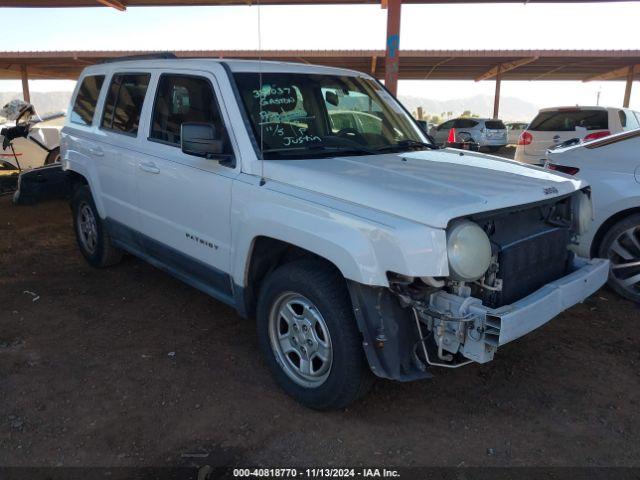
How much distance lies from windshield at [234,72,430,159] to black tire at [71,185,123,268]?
2.45 m

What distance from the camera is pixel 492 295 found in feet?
9.11

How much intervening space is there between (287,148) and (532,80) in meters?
31.6

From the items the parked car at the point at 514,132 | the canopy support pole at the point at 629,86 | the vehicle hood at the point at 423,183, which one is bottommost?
the parked car at the point at 514,132

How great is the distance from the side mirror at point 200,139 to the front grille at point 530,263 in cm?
177

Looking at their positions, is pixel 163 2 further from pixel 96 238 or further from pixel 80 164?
pixel 96 238

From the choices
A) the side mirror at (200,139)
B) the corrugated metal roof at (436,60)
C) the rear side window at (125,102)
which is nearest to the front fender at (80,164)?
the rear side window at (125,102)

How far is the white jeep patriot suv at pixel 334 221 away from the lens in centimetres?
255

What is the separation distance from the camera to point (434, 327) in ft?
8.66

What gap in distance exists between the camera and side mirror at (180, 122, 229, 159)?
316 centimetres

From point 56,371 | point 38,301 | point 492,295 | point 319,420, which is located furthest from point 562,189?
point 38,301

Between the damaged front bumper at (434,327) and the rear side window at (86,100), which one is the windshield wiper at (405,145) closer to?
the damaged front bumper at (434,327)

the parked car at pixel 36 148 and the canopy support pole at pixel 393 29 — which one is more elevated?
the canopy support pole at pixel 393 29

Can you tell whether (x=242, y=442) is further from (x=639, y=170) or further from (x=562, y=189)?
(x=639, y=170)

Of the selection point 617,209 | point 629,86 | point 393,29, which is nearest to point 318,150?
point 617,209
